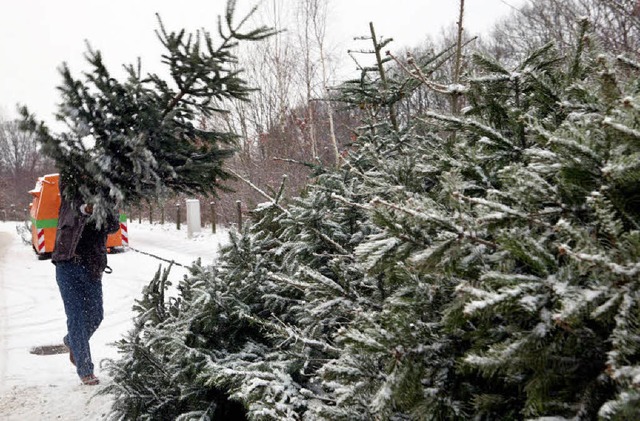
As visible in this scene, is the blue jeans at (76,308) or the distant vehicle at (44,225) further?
the distant vehicle at (44,225)

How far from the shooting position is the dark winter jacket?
418cm

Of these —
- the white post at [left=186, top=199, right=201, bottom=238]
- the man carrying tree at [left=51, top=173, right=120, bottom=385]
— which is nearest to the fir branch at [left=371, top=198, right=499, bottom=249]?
the man carrying tree at [left=51, top=173, right=120, bottom=385]

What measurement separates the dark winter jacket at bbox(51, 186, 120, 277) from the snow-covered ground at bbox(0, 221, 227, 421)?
81cm

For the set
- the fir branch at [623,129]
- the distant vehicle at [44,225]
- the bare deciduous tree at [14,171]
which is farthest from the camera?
the bare deciduous tree at [14,171]

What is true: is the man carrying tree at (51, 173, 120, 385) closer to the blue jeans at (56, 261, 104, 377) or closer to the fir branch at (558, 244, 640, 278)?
→ the blue jeans at (56, 261, 104, 377)

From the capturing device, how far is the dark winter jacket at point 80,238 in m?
4.18

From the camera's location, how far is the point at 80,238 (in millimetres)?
4285

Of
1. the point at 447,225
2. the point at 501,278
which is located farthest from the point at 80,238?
the point at 501,278

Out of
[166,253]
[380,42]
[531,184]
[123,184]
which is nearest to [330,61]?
[166,253]

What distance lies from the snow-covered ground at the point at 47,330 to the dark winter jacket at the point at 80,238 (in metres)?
0.81

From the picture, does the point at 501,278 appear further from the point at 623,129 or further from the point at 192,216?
the point at 192,216

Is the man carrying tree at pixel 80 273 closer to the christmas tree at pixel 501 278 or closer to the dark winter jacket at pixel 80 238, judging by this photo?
the dark winter jacket at pixel 80 238

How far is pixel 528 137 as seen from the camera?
5.50ft

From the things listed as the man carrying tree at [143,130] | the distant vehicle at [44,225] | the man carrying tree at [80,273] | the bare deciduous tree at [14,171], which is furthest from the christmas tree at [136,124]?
the bare deciduous tree at [14,171]
